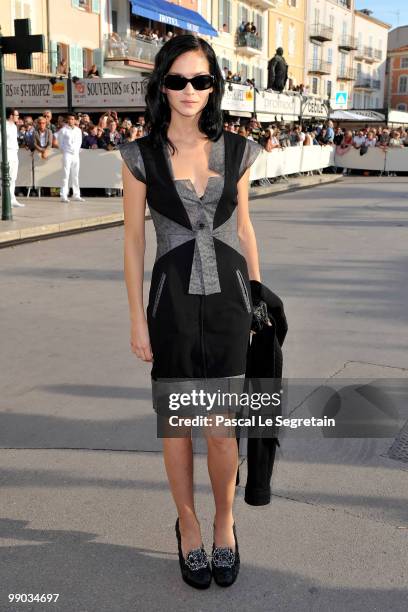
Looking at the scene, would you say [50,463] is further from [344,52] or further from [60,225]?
[344,52]

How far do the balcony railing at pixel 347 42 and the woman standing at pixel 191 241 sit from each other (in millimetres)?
60576

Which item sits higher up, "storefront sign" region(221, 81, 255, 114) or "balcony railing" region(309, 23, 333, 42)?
"balcony railing" region(309, 23, 333, 42)

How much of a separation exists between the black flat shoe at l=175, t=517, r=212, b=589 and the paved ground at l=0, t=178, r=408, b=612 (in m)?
0.05

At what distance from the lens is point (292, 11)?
162 feet

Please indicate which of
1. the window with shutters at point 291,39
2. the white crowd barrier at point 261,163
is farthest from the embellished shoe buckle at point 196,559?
the window with shutters at point 291,39

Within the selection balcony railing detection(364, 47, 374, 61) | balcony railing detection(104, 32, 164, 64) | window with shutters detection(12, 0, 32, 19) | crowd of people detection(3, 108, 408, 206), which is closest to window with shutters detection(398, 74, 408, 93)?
balcony railing detection(364, 47, 374, 61)

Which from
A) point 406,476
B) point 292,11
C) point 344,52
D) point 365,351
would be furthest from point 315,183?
point 344,52

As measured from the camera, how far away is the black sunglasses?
7.73 feet

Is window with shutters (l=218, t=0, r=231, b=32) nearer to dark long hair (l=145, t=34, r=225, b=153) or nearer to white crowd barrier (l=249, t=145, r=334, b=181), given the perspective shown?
white crowd barrier (l=249, t=145, r=334, b=181)

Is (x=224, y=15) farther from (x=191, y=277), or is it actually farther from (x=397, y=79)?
(x=191, y=277)

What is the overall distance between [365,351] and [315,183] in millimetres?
18883

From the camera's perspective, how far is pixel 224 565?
2.48m

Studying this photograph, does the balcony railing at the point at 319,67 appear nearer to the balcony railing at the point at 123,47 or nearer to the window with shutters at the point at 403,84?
the window with shutters at the point at 403,84

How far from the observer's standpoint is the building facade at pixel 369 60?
62.2m
